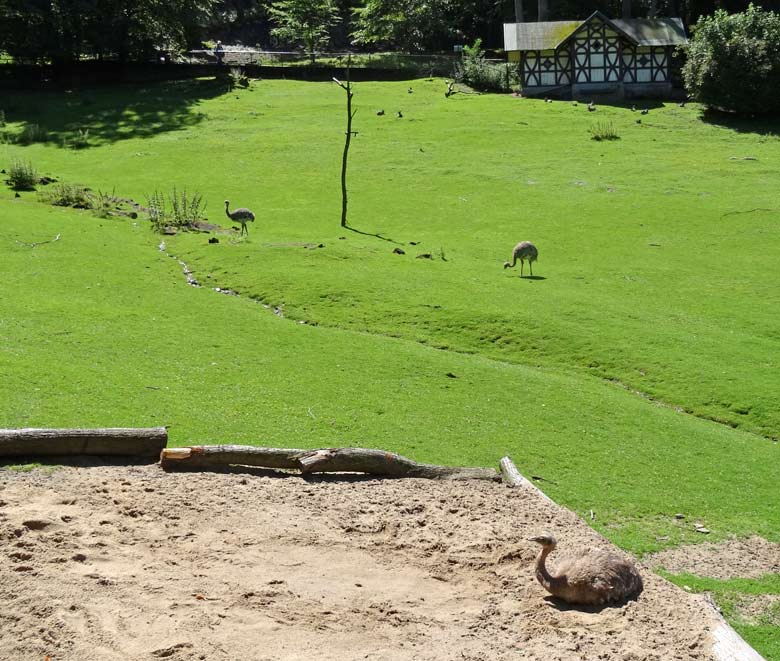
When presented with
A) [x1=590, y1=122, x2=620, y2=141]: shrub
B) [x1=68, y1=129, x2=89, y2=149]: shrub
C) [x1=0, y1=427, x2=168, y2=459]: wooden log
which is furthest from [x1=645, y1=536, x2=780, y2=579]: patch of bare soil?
[x1=68, y1=129, x2=89, y2=149]: shrub

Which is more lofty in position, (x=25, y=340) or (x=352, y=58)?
(x=352, y=58)

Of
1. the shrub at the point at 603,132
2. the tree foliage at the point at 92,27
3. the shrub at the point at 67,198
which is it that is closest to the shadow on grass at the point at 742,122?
the shrub at the point at 603,132

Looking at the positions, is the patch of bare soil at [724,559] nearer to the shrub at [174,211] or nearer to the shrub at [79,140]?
the shrub at [174,211]

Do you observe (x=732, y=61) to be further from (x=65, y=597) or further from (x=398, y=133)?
(x=65, y=597)

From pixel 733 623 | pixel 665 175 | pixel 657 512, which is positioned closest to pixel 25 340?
pixel 657 512

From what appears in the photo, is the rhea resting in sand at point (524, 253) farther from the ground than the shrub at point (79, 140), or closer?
closer

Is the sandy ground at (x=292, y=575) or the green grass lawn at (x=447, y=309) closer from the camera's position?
the sandy ground at (x=292, y=575)

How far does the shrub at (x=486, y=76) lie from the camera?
66.7m

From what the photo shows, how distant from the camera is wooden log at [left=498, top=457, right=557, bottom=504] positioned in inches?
508

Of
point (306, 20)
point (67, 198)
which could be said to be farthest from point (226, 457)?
point (306, 20)

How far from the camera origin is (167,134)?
52.5m

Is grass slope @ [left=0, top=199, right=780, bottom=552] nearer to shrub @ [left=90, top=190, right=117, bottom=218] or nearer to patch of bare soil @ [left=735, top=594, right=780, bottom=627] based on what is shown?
patch of bare soil @ [left=735, top=594, right=780, bottom=627]

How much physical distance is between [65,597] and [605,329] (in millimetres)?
16267

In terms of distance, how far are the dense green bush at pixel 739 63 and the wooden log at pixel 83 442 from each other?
4883cm
